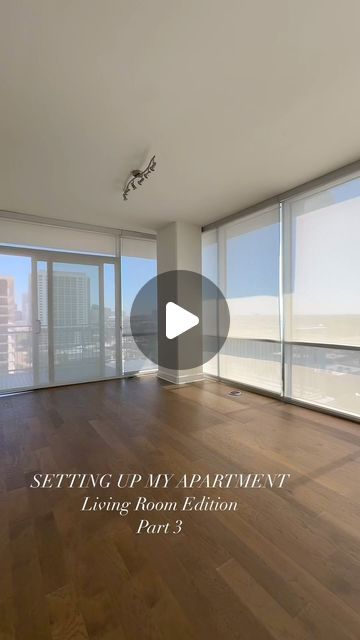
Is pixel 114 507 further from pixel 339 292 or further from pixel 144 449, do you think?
pixel 339 292

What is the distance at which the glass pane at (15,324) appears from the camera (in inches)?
171

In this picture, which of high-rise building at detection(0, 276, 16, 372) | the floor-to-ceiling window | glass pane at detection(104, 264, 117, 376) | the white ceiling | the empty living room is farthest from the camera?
glass pane at detection(104, 264, 117, 376)

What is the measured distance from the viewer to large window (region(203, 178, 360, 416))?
126 inches

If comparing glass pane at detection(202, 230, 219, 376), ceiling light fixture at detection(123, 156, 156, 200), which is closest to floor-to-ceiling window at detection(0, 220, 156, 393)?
glass pane at detection(202, 230, 219, 376)

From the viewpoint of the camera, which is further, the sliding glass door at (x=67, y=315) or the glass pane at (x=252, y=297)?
the sliding glass door at (x=67, y=315)

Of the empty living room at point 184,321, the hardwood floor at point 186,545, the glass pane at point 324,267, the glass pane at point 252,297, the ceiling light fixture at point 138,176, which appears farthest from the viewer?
the glass pane at point 252,297

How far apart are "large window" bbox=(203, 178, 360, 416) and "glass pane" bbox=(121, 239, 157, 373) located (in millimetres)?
1435

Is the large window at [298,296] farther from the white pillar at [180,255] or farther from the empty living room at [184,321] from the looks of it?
the white pillar at [180,255]

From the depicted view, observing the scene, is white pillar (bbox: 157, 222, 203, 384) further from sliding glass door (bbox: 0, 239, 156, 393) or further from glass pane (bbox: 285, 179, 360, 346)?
glass pane (bbox: 285, 179, 360, 346)

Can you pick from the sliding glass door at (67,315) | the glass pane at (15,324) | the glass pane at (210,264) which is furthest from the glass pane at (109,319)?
the glass pane at (210,264)

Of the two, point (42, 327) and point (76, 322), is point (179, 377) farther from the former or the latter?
point (42, 327)
